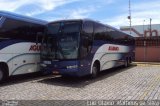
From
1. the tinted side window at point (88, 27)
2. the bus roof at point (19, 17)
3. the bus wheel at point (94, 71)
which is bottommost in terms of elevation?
the bus wheel at point (94, 71)

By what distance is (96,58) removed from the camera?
17.1 meters

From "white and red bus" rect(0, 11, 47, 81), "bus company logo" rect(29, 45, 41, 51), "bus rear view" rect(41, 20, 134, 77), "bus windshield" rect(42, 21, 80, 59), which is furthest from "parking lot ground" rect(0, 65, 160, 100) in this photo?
"bus company logo" rect(29, 45, 41, 51)

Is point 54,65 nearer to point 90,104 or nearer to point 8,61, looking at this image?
point 8,61

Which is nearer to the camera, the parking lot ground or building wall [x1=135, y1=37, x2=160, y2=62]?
the parking lot ground

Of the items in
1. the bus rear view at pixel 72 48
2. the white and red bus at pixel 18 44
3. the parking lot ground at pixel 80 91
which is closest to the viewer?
the parking lot ground at pixel 80 91

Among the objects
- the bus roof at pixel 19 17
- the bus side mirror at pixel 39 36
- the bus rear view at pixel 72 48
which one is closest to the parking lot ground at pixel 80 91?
the bus rear view at pixel 72 48

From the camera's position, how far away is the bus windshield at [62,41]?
14625 mm

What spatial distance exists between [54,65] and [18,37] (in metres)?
2.16

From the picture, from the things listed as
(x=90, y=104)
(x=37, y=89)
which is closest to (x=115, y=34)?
(x=37, y=89)

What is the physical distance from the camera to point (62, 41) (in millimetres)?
14953

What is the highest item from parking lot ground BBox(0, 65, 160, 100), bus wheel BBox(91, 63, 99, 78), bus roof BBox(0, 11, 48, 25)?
bus roof BBox(0, 11, 48, 25)

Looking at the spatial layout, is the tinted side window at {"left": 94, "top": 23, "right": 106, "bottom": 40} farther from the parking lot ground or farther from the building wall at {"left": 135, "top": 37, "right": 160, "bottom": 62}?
the building wall at {"left": 135, "top": 37, "right": 160, "bottom": 62}

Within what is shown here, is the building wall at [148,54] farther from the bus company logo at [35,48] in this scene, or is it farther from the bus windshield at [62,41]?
the bus windshield at [62,41]

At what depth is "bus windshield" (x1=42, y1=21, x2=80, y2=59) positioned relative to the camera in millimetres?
14625
